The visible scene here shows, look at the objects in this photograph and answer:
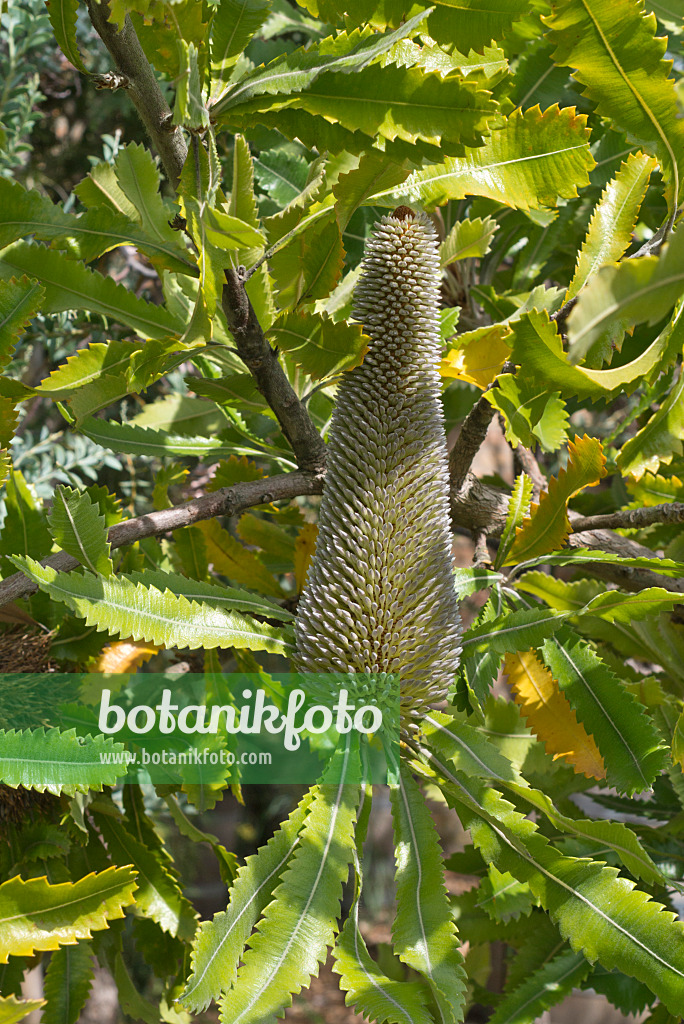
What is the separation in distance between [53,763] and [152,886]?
0.32 m

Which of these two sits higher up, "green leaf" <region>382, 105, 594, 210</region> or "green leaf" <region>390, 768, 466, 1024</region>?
"green leaf" <region>382, 105, 594, 210</region>

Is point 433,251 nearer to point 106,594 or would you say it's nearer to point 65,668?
point 106,594

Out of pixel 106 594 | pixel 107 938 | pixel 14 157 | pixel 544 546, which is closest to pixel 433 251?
pixel 544 546

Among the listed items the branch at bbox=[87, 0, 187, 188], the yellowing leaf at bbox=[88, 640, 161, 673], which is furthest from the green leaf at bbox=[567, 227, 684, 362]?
the yellowing leaf at bbox=[88, 640, 161, 673]

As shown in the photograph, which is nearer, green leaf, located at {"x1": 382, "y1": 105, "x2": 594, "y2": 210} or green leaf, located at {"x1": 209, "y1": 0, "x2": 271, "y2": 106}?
green leaf, located at {"x1": 209, "y1": 0, "x2": 271, "y2": 106}

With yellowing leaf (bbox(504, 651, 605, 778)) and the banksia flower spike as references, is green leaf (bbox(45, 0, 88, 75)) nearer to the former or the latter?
the banksia flower spike

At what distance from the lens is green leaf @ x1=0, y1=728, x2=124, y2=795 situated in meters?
0.59

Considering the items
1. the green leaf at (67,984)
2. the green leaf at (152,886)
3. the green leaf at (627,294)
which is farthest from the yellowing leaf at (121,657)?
the green leaf at (627,294)

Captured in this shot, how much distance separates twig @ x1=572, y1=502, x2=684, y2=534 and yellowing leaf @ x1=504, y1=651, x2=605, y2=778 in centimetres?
16

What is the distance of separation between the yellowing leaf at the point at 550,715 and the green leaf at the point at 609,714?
0.12 feet

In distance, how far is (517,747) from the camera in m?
0.96

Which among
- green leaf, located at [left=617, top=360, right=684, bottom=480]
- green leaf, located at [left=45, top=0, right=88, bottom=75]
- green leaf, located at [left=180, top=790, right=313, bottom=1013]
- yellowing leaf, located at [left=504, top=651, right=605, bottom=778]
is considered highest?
green leaf, located at [left=45, top=0, right=88, bottom=75]

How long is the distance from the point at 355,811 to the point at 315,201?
1.81ft

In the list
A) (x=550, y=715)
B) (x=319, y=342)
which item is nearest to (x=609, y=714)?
(x=550, y=715)
